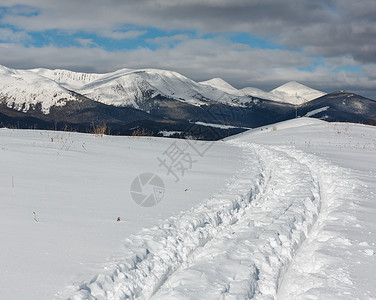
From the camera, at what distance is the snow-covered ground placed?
12.4 ft

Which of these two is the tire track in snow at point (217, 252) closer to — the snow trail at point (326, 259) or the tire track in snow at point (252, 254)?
the tire track in snow at point (252, 254)

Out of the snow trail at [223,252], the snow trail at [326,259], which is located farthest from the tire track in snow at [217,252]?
the snow trail at [326,259]

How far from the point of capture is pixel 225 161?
12.5 meters

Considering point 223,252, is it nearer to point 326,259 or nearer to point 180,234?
point 180,234

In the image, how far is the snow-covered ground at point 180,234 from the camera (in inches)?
148

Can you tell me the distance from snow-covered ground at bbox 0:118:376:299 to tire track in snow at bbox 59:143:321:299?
2cm

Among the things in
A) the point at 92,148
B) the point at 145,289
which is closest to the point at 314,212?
the point at 145,289

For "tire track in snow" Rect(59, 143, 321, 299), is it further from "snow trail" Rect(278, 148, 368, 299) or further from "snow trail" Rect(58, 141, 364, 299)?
"snow trail" Rect(278, 148, 368, 299)

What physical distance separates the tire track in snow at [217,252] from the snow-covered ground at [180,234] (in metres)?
0.02

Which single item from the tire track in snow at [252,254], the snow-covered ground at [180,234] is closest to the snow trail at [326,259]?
the snow-covered ground at [180,234]

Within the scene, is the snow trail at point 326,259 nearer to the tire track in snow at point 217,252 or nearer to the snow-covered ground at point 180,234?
the snow-covered ground at point 180,234

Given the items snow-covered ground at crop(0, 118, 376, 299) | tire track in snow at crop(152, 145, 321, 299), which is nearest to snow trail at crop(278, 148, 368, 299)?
snow-covered ground at crop(0, 118, 376, 299)

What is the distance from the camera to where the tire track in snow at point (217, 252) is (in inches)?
148

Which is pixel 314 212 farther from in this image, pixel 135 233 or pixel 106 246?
pixel 106 246
